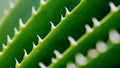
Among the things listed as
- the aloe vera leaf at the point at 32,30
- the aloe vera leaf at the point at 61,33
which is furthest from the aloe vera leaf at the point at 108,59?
the aloe vera leaf at the point at 32,30

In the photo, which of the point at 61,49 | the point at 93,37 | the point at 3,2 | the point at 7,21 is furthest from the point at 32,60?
the point at 3,2

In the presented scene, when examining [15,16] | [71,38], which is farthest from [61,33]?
[15,16]

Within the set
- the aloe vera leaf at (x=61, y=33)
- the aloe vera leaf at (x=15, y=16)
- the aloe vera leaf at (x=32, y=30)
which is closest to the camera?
the aloe vera leaf at (x=61, y=33)

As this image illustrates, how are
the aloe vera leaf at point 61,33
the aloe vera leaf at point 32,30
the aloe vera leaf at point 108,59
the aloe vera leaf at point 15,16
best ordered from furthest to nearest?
the aloe vera leaf at point 15,16
the aloe vera leaf at point 32,30
the aloe vera leaf at point 61,33
the aloe vera leaf at point 108,59

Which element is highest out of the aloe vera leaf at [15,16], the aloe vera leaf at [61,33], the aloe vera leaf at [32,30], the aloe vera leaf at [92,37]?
the aloe vera leaf at [15,16]

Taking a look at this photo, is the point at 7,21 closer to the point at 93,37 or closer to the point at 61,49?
the point at 61,49

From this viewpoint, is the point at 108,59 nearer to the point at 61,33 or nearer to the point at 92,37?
the point at 92,37

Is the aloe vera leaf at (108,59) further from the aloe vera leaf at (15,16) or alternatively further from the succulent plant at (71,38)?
the aloe vera leaf at (15,16)

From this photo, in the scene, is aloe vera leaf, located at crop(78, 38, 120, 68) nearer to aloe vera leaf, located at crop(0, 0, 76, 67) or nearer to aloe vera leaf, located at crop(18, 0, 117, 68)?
aloe vera leaf, located at crop(18, 0, 117, 68)
